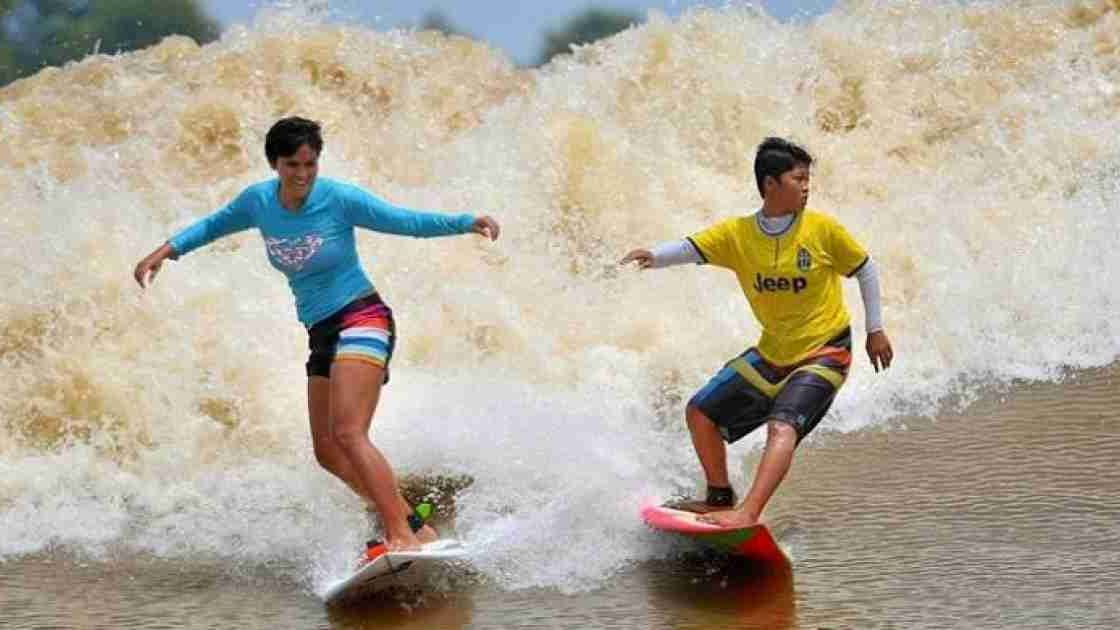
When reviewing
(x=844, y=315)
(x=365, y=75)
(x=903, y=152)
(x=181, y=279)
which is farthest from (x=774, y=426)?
(x=365, y=75)

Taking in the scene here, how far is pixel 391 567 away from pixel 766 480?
1.24 m

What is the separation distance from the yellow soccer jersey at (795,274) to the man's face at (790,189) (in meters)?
0.06

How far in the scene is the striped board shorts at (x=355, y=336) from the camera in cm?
595

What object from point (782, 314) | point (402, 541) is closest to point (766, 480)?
point (782, 314)

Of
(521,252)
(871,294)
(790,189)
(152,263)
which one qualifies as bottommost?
(871,294)

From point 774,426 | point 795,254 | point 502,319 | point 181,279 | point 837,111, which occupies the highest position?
point 837,111

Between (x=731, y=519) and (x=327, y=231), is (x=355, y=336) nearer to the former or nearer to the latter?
(x=327, y=231)

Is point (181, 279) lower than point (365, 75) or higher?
lower

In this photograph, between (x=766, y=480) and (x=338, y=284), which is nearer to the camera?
(x=766, y=480)

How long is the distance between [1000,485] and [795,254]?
1.32 meters

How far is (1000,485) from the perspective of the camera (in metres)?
6.57

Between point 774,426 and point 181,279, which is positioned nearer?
point 774,426

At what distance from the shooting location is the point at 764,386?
6.04 meters

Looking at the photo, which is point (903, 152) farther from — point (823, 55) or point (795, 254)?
point (795, 254)
